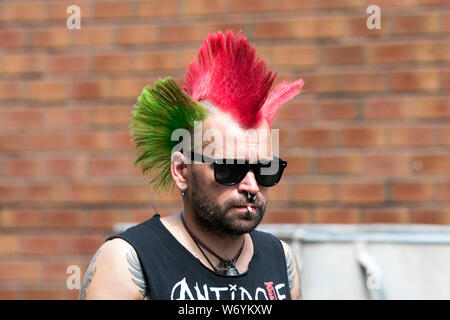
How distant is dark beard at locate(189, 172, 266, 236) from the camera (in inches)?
119

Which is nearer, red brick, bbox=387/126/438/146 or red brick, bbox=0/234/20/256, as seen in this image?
red brick, bbox=387/126/438/146

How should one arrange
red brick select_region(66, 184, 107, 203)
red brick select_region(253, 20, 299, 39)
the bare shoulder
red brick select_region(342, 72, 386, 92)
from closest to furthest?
the bare shoulder
red brick select_region(342, 72, 386, 92)
red brick select_region(253, 20, 299, 39)
red brick select_region(66, 184, 107, 203)

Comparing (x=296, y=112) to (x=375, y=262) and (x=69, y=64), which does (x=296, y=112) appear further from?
(x=69, y=64)

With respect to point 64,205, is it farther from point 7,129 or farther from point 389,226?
point 389,226

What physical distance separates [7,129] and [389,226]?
106 inches

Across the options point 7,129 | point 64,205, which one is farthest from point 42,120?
point 64,205

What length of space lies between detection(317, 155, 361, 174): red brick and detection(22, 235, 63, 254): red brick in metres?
1.85

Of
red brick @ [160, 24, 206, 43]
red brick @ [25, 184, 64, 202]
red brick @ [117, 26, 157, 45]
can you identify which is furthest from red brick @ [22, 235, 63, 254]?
red brick @ [160, 24, 206, 43]

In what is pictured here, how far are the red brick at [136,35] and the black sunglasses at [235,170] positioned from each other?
2164mm

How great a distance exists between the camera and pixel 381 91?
4.85m

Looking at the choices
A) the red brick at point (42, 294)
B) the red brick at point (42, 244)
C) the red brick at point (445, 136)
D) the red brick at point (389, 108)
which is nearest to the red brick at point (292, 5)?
the red brick at point (389, 108)

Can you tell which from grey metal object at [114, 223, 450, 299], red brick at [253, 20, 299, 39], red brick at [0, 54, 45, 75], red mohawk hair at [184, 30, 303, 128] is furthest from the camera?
red brick at [0, 54, 45, 75]

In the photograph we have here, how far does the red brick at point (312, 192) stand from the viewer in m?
4.87

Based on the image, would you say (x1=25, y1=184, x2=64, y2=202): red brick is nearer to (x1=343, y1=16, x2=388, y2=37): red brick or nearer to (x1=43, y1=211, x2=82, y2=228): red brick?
(x1=43, y1=211, x2=82, y2=228): red brick
